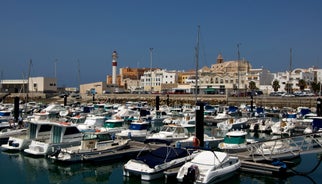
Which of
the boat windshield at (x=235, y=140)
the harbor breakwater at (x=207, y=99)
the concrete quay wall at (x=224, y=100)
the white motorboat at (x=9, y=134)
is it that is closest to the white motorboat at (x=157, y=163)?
the boat windshield at (x=235, y=140)

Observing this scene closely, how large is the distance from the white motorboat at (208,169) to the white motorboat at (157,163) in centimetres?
117

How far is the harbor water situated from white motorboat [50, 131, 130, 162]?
0.47m

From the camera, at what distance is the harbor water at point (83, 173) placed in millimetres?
19469

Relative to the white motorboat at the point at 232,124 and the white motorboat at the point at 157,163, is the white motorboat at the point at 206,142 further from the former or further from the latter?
the white motorboat at the point at 232,124

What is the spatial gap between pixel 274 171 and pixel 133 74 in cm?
12969

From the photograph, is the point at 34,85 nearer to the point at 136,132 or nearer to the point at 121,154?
the point at 136,132

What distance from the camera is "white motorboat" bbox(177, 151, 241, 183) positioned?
1741 cm

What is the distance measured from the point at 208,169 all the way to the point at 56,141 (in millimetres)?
11773

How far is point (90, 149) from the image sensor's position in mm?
23156

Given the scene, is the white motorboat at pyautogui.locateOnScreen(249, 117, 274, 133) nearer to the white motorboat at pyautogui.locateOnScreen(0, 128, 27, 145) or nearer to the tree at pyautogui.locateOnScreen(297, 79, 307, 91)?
the white motorboat at pyautogui.locateOnScreen(0, 128, 27, 145)

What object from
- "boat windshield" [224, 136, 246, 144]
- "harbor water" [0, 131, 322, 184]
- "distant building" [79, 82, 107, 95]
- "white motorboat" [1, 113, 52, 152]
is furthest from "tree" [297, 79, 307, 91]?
"white motorboat" [1, 113, 52, 152]

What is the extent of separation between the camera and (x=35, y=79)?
9888 centimetres

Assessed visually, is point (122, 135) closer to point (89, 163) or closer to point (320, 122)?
point (89, 163)

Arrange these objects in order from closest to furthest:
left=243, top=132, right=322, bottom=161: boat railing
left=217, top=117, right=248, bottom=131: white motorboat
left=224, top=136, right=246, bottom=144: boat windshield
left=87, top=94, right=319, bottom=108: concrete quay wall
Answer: left=243, top=132, right=322, bottom=161: boat railing < left=224, top=136, right=246, bottom=144: boat windshield < left=217, top=117, right=248, bottom=131: white motorboat < left=87, top=94, right=319, bottom=108: concrete quay wall
